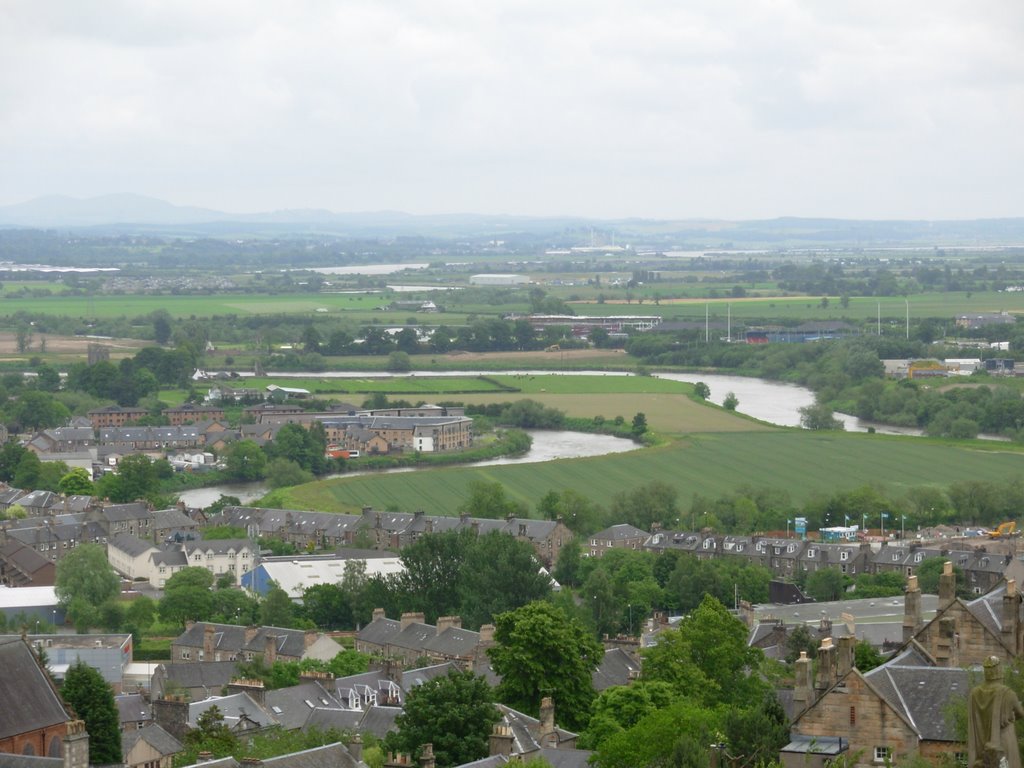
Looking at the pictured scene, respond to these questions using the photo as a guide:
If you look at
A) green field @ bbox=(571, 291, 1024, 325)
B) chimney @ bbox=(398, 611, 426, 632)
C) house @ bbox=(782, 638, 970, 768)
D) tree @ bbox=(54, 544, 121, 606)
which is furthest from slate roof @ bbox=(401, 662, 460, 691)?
green field @ bbox=(571, 291, 1024, 325)

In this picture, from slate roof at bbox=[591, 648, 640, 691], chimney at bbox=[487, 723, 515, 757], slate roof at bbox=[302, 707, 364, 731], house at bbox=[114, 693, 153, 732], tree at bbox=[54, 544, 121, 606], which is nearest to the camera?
chimney at bbox=[487, 723, 515, 757]

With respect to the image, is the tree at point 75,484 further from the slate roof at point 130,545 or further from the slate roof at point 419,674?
the slate roof at point 419,674

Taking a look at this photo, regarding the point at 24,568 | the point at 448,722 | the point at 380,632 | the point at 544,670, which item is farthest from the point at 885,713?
the point at 24,568

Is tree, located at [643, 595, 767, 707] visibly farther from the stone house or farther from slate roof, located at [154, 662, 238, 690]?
the stone house

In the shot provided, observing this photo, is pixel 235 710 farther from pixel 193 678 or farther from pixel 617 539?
pixel 617 539

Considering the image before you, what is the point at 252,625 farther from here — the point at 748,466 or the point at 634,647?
the point at 748,466
